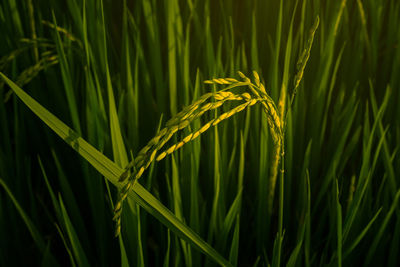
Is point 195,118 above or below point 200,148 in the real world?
above

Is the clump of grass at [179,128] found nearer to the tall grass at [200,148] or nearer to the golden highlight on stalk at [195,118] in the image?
the golden highlight on stalk at [195,118]

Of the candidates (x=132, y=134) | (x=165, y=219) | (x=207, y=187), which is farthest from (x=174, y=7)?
(x=165, y=219)

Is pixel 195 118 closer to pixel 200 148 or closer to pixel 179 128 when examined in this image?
pixel 179 128

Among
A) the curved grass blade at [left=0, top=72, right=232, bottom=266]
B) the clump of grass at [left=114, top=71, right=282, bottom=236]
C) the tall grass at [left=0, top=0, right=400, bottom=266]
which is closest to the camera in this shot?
the clump of grass at [left=114, top=71, right=282, bottom=236]

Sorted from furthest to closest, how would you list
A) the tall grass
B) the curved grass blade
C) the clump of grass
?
the tall grass, the curved grass blade, the clump of grass

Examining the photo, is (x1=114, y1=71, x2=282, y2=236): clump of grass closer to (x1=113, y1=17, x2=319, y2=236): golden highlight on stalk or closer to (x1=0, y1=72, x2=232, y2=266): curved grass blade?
(x1=113, y1=17, x2=319, y2=236): golden highlight on stalk

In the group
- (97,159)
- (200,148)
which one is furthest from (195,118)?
(200,148)

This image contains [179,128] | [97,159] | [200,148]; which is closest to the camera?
[179,128]

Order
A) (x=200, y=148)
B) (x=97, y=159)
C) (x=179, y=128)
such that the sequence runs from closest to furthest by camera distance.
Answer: (x=179, y=128), (x=97, y=159), (x=200, y=148)

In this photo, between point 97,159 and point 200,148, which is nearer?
point 97,159

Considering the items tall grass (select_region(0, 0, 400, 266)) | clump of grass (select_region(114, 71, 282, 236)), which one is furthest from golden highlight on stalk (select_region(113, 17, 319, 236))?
tall grass (select_region(0, 0, 400, 266))
